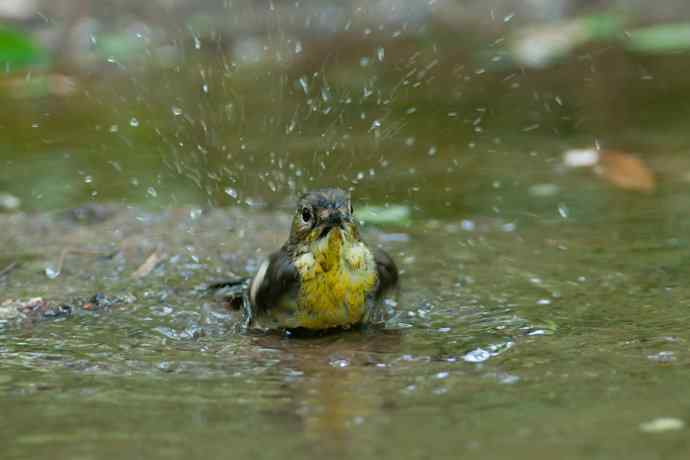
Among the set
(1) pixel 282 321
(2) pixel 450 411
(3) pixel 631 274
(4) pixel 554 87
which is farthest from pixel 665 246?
(4) pixel 554 87

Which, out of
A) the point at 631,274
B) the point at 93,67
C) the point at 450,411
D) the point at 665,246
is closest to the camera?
the point at 450,411

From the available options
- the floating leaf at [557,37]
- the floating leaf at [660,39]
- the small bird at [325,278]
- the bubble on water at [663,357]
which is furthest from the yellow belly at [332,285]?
the floating leaf at [660,39]

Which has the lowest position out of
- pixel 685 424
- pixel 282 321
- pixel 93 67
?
pixel 685 424

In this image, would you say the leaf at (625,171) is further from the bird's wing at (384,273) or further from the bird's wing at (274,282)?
the bird's wing at (274,282)

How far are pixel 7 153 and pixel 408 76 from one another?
10.5ft

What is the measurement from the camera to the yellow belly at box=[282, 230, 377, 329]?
4047mm

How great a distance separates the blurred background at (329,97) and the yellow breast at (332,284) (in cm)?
182

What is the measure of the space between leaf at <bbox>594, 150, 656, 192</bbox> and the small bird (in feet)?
7.45

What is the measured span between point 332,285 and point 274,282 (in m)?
0.22

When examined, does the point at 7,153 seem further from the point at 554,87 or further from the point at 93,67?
the point at 554,87

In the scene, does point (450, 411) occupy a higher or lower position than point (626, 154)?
lower

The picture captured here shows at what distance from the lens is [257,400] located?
3.09 m

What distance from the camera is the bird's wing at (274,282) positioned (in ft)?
13.4

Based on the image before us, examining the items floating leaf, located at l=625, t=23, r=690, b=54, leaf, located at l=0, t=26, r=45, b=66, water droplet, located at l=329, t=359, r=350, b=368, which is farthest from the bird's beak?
floating leaf, located at l=625, t=23, r=690, b=54
